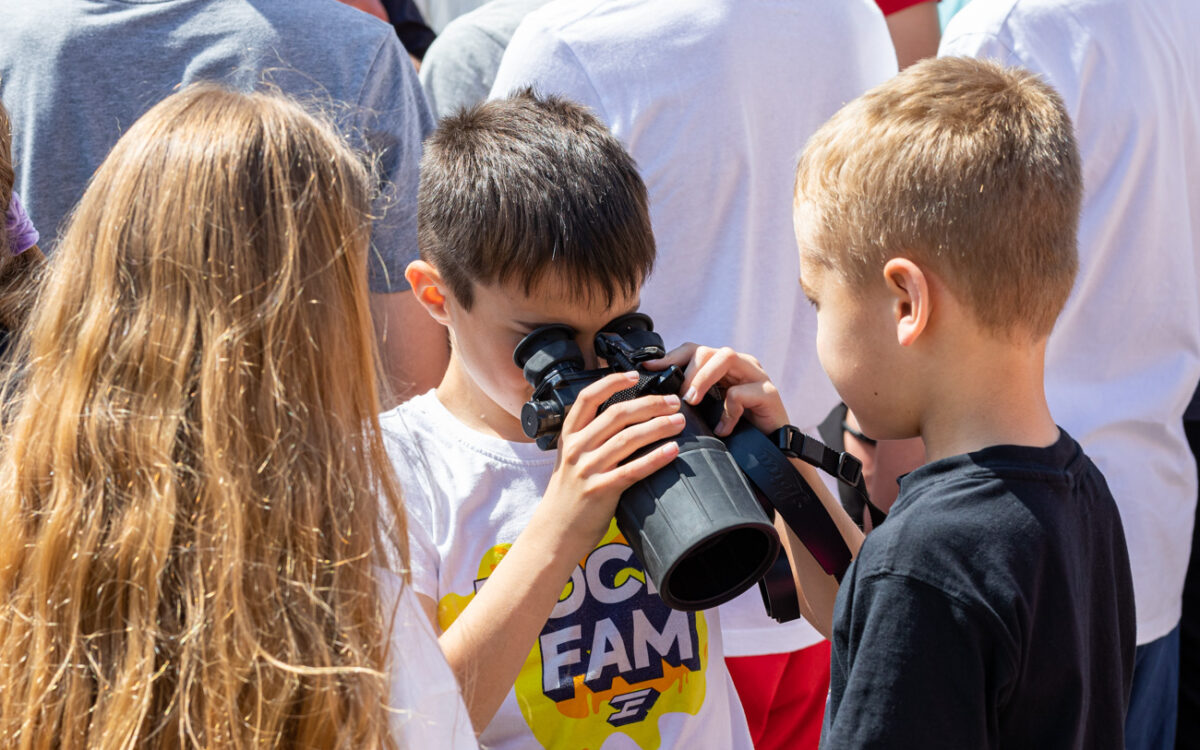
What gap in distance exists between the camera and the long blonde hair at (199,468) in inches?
37.2

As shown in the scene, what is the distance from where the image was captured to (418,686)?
3.43 ft

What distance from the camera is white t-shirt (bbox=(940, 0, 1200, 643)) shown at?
1884 mm

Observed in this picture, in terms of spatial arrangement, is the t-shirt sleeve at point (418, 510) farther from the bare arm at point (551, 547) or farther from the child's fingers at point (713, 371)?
the child's fingers at point (713, 371)

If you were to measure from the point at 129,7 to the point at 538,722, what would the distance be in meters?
1.41

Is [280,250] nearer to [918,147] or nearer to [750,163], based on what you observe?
[918,147]

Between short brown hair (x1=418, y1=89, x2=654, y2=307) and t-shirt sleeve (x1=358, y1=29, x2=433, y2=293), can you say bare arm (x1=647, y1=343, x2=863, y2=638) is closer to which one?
short brown hair (x1=418, y1=89, x2=654, y2=307)

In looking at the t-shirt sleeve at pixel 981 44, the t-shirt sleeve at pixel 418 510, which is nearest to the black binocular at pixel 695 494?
the t-shirt sleeve at pixel 418 510

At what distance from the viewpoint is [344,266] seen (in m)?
1.10

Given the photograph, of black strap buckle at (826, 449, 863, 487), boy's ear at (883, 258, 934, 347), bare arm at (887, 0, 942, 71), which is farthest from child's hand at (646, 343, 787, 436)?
bare arm at (887, 0, 942, 71)

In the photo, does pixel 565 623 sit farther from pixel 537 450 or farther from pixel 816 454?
pixel 816 454

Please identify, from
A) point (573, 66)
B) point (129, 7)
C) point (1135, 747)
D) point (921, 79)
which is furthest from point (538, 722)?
point (129, 7)

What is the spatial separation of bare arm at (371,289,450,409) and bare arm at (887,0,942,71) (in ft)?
4.64

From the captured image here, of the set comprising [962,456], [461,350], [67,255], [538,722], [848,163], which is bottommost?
[538,722]

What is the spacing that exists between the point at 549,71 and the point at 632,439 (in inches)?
34.3
